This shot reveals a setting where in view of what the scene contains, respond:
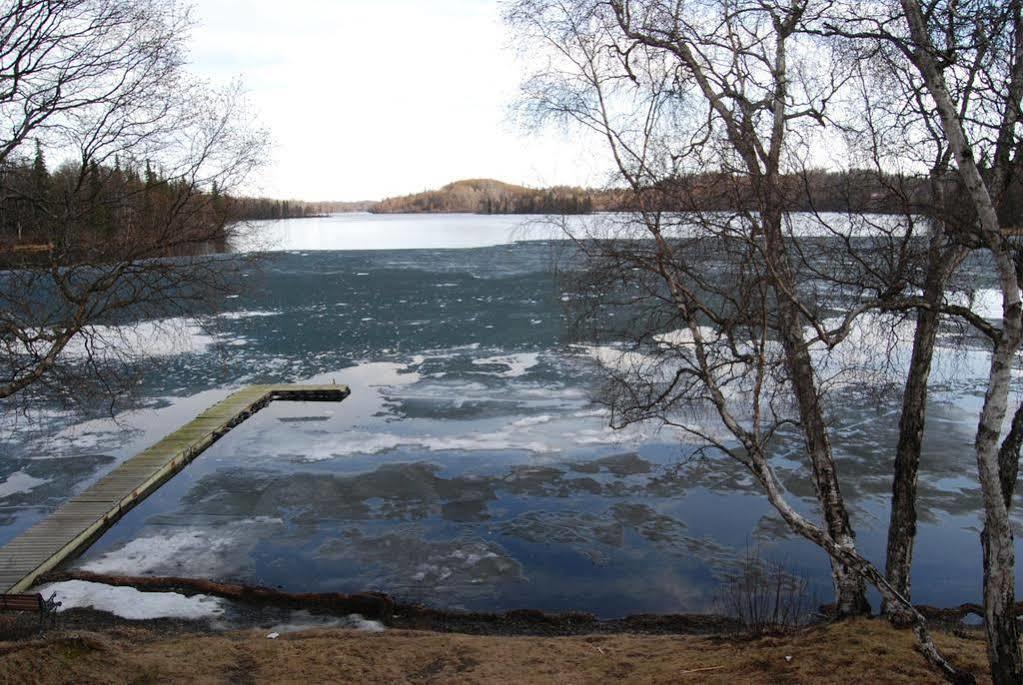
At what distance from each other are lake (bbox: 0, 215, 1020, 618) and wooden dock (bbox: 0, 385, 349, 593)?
9.7 inches

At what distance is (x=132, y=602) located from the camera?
8641mm

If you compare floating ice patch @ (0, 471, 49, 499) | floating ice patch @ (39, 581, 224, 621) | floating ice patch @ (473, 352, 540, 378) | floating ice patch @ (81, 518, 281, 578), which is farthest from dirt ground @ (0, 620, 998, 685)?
floating ice patch @ (473, 352, 540, 378)

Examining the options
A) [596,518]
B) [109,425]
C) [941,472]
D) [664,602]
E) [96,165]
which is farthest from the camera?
[109,425]

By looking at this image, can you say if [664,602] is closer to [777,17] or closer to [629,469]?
[629,469]

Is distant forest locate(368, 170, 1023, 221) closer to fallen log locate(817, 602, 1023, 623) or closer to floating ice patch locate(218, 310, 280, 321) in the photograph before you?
fallen log locate(817, 602, 1023, 623)

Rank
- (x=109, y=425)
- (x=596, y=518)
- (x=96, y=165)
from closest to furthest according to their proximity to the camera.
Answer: (x=96, y=165) < (x=596, y=518) < (x=109, y=425)

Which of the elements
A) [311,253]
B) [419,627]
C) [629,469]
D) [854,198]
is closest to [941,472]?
[629,469]

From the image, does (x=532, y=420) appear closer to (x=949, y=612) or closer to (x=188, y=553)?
(x=188, y=553)

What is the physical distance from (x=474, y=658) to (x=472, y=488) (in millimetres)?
4868

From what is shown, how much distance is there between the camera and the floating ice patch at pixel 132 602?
27.5 ft

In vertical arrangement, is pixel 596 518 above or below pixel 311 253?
below

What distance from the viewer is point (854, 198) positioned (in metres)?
6.75

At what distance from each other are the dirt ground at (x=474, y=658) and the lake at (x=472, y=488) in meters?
1.42

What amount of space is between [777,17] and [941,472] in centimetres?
875
